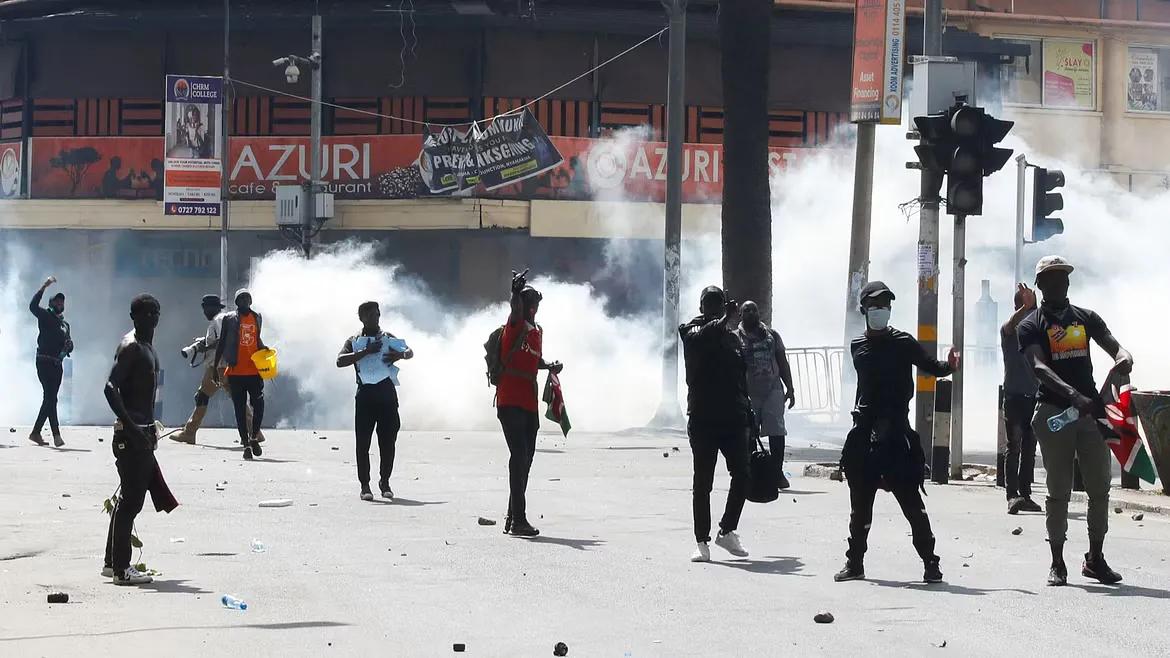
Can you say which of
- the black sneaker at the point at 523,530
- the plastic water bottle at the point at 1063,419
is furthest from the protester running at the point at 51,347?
the plastic water bottle at the point at 1063,419

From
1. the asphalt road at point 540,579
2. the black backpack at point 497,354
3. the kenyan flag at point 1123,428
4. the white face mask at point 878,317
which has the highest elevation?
the white face mask at point 878,317

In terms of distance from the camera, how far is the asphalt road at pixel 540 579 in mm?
7957

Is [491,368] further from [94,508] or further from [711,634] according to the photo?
[711,634]

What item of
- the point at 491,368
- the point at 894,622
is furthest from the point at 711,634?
the point at 491,368

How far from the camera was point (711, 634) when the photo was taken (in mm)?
8141

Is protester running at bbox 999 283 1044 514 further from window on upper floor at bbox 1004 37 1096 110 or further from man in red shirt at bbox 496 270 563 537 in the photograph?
window on upper floor at bbox 1004 37 1096 110

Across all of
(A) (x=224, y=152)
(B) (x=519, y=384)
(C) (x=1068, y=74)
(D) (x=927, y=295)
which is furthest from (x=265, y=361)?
(C) (x=1068, y=74)

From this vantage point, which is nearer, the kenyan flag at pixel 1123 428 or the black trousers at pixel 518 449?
the kenyan flag at pixel 1123 428

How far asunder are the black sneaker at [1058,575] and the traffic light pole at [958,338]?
7.15 meters

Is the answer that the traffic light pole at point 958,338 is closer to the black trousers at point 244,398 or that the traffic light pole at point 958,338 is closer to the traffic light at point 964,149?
the traffic light at point 964,149

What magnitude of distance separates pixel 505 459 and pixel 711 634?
1141cm

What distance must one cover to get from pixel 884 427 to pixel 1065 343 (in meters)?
1.05

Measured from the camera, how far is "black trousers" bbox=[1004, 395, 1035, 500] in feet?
46.2

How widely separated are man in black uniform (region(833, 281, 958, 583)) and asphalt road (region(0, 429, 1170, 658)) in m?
0.34
